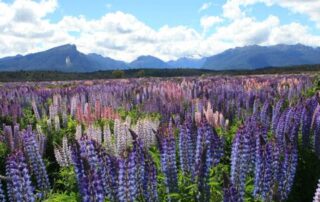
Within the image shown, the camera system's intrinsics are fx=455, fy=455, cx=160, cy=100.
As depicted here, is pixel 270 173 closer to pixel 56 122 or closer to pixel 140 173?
pixel 140 173

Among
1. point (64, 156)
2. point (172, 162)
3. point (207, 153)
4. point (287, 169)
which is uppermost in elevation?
point (207, 153)

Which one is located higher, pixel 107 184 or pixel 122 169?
pixel 122 169

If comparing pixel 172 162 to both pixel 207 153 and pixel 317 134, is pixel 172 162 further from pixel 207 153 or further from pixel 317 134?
pixel 317 134

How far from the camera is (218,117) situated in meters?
11.3

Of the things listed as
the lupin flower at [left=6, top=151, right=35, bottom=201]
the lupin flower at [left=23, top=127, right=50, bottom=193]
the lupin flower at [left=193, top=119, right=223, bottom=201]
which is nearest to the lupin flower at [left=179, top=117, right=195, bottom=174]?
the lupin flower at [left=193, top=119, right=223, bottom=201]

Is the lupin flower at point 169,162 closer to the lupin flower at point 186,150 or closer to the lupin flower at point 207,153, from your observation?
the lupin flower at point 207,153

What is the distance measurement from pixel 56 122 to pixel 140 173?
7.38 m

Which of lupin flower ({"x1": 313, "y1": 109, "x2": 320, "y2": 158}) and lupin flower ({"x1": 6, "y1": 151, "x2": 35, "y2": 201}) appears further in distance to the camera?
lupin flower ({"x1": 313, "y1": 109, "x2": 320, "y2": 158})

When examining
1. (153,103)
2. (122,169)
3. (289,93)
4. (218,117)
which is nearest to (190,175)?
(122,169)

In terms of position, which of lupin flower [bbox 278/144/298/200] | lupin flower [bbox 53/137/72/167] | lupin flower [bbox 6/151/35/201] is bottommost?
lupin flower [bbox 53/137/72/167]

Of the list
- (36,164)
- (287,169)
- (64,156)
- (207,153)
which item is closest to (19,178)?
(207,153)

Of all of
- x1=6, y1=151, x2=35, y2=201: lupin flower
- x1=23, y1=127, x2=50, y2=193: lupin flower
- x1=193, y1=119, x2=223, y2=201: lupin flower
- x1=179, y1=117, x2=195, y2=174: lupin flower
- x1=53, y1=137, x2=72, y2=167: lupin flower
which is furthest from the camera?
x1=53, y1=137, x2=72, y2=167: lupin flower

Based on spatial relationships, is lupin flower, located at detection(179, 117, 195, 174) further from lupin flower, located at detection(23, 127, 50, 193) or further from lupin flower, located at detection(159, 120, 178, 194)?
lupin flower, located at detection(23, 127, 50, 193)

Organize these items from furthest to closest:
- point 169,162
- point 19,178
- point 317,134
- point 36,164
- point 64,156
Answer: point 317,134, point 64,156, point 36,164, point 169,162, point 19,178
